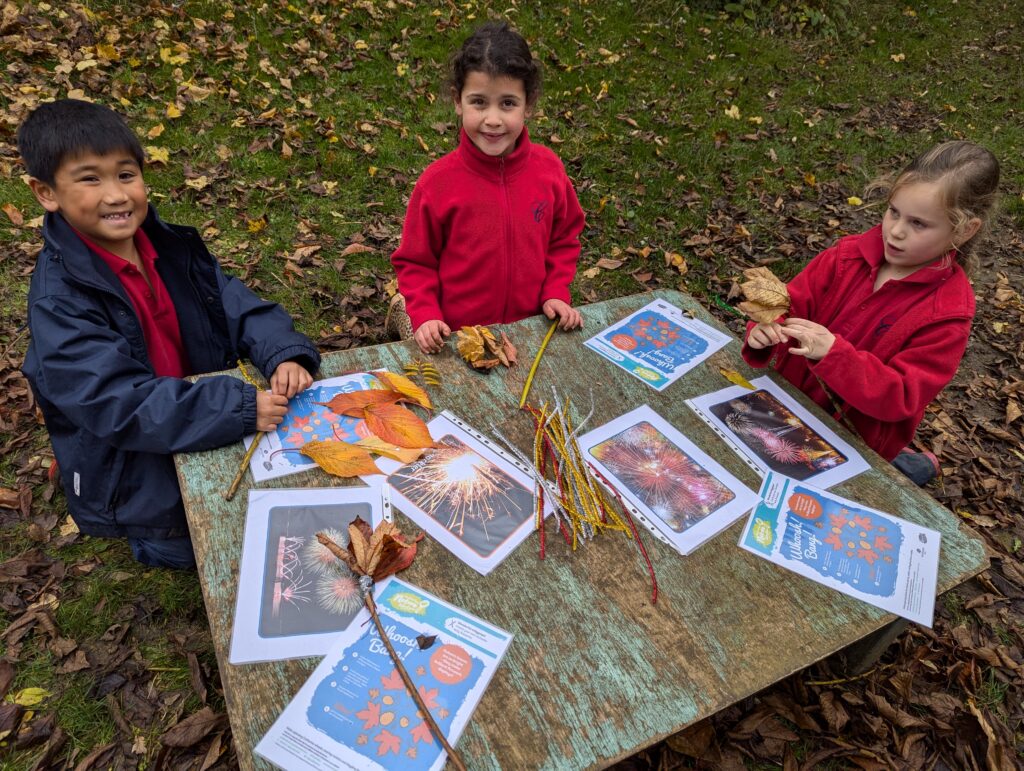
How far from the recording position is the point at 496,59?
2.29 meters

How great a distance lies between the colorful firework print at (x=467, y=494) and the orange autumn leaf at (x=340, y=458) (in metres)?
0.09

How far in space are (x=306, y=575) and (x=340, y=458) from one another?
39cm

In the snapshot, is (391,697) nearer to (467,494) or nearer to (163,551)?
(467,494)

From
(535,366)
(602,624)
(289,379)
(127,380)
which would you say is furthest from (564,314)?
(127,380)

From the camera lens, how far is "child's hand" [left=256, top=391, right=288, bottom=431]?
1.88 m

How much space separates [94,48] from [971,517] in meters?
7.62

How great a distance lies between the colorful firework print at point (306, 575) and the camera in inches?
57.9

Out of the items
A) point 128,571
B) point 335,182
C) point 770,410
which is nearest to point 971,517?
point 770,410

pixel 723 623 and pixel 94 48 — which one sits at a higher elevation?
pixel 94 48

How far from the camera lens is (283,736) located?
128 cm

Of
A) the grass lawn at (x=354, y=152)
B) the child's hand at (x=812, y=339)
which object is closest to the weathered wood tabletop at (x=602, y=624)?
the child's hand at (x=812, y=339)

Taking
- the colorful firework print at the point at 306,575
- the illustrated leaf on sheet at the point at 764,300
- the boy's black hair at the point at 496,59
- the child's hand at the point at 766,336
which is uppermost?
the boy's black hair at the point at 496,59

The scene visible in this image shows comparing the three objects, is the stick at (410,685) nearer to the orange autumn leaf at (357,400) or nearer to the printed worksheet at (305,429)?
the printed worksheet at (305,429)

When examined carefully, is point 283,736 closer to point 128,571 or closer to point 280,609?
point 280,609
